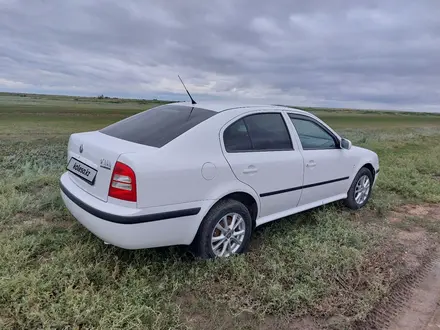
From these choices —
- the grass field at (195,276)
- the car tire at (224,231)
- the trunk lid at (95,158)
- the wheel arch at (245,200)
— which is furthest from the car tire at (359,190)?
the trunk lid at (95,158)

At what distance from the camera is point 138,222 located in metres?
2.71

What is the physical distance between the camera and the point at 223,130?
3.32 metres

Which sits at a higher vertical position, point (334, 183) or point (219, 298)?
point (334, 183)

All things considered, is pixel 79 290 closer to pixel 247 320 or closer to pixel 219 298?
→ pixel 219 298

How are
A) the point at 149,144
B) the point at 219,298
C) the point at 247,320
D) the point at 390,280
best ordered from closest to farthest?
the point at 247,320
the point at 219,298
the point at 149,144
the point at 390,280

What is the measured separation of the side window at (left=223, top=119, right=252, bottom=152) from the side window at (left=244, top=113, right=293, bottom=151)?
0.07 metres

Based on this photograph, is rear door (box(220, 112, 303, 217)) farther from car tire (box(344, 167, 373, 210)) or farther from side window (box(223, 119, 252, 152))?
car tire (box(344, 167, 373, 210))

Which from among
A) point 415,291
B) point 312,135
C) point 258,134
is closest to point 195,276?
point 258,134

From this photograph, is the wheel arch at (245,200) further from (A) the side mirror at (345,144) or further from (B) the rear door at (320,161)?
(A) the side mirror at (345,144)

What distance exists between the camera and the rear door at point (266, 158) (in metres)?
3.36

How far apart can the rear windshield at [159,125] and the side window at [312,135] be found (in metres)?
1.25

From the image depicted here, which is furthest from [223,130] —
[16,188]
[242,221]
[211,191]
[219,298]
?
[16,188]

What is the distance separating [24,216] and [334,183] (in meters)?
3.96

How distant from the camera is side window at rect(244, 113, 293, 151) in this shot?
3.62m
